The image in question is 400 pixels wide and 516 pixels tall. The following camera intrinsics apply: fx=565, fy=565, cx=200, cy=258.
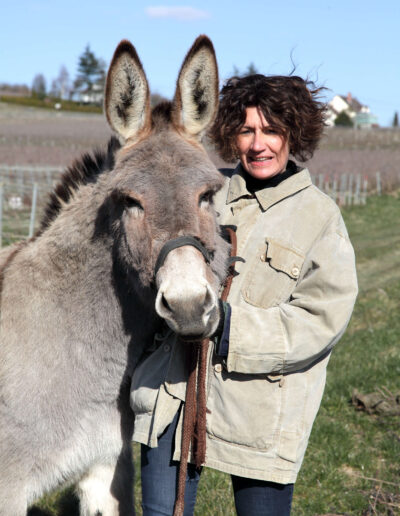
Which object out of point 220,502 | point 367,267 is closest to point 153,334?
point 220,502

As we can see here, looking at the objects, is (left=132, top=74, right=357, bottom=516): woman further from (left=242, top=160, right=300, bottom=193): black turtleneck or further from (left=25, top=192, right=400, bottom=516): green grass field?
(left=25, top=192, right=400, bottom=516): green grass field

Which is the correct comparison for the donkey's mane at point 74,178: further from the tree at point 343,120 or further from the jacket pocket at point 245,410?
the tree at point 343,120

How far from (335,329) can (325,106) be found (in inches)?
49.5

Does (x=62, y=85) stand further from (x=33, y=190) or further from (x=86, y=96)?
(x=33, y=190)

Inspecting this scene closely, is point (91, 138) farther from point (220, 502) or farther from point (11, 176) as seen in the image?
point (220, 502)

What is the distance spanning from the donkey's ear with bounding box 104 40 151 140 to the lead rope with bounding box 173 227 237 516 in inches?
41.4

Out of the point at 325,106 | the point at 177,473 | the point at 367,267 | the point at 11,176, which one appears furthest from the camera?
the point at 11,176

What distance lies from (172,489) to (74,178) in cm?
163

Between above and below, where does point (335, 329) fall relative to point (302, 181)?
below

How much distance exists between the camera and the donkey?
245cm

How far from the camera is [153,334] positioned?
2781 mm

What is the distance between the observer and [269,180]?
8.98 ft

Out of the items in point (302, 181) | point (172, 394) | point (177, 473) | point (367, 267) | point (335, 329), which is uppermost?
point (302, 181)

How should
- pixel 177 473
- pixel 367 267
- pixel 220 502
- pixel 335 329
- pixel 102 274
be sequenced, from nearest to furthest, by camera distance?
1. pixel 335 329
2. pixel 177 473
3. pixel 102 274
4. pixel 220 502
5. pixel 367 267
